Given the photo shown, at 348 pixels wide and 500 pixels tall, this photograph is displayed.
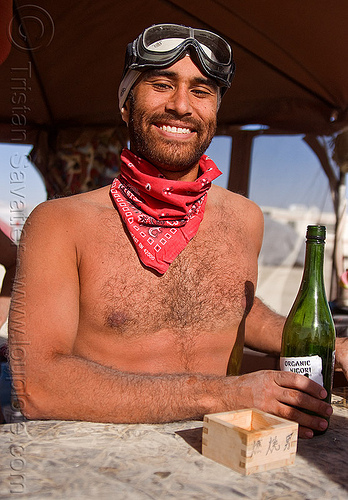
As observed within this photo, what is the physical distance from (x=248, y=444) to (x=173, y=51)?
1.58 metres

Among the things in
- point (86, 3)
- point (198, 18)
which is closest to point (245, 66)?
point (198, 18)

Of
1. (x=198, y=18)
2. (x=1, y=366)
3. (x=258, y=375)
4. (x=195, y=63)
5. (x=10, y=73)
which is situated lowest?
(x=1, y=366)

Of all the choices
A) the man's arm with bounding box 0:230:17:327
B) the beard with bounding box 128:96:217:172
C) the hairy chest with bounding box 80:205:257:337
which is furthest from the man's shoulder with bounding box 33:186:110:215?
the man's arm with bounding box 0:230:17:327

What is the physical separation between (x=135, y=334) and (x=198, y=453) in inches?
26.8

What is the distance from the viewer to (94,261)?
1.81m

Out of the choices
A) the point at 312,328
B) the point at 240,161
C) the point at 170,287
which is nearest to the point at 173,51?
the point at 170,287

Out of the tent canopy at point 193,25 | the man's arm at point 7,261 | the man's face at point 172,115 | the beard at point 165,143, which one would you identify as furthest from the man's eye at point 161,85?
the tent canopy at point 193,25

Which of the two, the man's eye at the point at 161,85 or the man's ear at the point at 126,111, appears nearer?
the man's eye at the point at 161,85

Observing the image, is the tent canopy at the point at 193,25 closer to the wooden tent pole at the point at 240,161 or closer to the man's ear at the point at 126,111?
the wooden tent pole at the point at 240,161

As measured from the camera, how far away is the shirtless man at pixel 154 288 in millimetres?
1477

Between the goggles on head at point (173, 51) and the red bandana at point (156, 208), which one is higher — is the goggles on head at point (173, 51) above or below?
above

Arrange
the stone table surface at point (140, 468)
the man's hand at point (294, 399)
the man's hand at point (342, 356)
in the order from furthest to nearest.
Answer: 1. the man's hand at point (342, 356)
2. the man's hand at point (294, 399)
3. the stone table surface at point (140, 468)

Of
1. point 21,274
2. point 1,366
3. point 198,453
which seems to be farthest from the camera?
point 1,366

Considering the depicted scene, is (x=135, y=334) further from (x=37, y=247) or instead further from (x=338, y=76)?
(x=338, y=76)
